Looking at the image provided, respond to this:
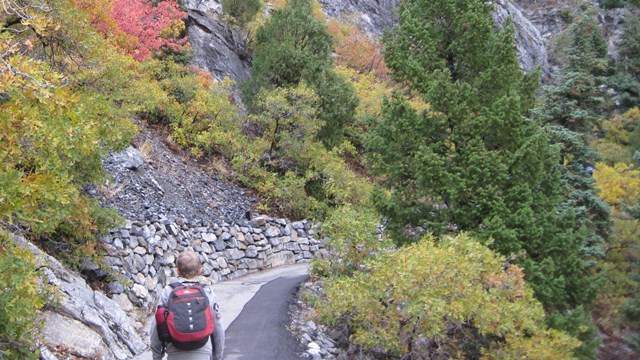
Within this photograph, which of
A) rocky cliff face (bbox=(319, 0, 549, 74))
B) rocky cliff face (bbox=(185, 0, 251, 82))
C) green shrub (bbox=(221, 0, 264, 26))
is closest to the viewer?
rocky cliff face (bbox=(185, 0, 251, 82))

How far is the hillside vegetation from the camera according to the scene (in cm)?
596

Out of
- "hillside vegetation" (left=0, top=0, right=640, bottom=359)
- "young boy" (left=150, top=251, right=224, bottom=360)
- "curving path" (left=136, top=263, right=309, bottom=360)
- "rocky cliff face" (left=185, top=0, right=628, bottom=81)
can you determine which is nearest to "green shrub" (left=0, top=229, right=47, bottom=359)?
"hillside vegetation" (left=0, top=0, right=640, bottom=359)

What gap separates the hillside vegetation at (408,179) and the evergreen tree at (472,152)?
1.6 inches

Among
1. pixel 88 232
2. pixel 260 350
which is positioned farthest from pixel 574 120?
pixel 88 232

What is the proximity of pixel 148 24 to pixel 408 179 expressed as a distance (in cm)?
1494

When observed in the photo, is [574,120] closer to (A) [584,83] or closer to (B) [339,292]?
(A) [584,83]

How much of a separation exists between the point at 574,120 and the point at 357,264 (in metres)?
8.54

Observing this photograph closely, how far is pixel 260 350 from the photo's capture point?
8.55 metres

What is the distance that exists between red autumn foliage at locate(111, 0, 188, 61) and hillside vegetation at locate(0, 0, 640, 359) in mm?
126

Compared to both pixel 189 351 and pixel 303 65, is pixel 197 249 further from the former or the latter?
pixel 189 351

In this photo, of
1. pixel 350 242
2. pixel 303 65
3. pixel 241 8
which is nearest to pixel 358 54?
pixel 241 8

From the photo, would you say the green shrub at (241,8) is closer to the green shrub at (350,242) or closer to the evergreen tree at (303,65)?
the evergreen tree at (303,65)

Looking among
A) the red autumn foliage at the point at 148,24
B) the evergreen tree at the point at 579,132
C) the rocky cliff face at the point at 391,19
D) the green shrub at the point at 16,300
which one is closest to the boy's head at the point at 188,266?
the green shrub at the point at 16,300

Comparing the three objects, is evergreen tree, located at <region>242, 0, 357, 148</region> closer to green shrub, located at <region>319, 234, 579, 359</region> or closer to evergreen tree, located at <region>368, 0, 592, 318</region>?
evergreen tree, located at <region>368, 0, 592, 318</region>
